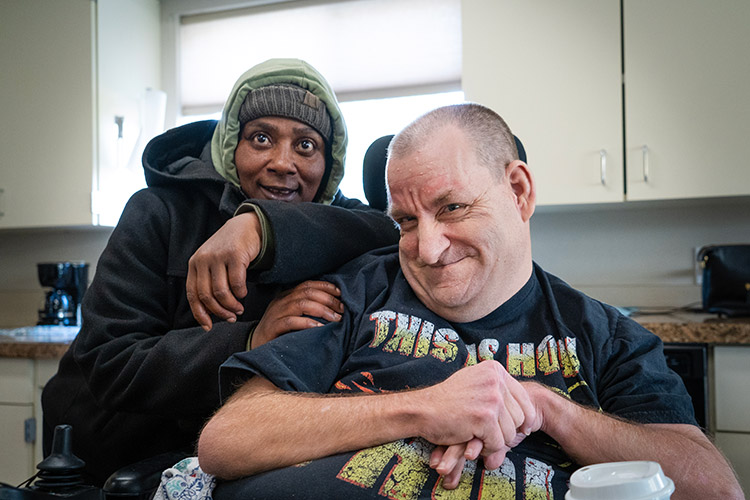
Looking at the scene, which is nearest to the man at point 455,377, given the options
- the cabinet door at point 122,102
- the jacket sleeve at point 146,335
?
the jacket sleeve at point 146,335

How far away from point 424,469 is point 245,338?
0.47 metres

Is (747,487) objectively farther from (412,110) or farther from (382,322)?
(412,110)

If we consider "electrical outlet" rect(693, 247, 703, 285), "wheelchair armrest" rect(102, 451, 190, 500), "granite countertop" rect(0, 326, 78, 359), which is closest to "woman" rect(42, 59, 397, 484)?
"wheelchair armrest" rect(102, 451, 190, 500)

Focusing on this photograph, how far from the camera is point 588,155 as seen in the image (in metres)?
2.39

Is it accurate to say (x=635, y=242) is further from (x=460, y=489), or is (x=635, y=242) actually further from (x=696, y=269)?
(x=460, y=489)

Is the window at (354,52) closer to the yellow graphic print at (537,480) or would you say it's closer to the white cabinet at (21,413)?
the white cabinet at (21,413)

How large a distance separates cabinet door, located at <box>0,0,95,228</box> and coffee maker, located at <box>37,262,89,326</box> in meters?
0.22

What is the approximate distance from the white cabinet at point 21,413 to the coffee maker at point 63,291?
43 centimetres

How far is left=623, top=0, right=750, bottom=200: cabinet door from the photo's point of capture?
7.40 ft

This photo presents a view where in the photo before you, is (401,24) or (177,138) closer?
(177,138)

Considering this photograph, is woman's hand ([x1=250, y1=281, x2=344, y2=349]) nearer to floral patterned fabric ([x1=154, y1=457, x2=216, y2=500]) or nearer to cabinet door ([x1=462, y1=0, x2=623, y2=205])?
floral patterned fabric ([x1=154, y1=457, x2=216, y2=500])

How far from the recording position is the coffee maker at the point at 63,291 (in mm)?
2838

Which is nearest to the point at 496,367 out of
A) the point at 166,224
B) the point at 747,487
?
the point at 166,224

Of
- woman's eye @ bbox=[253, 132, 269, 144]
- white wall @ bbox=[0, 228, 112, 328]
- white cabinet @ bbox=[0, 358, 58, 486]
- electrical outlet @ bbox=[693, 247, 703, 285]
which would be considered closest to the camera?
woman's eye @ bbox=[253, 132, 269, 144]
